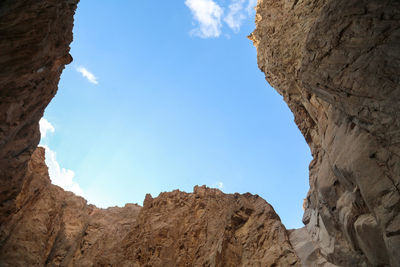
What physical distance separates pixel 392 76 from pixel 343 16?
353cm

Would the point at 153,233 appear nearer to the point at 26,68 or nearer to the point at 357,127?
the point at 26,68

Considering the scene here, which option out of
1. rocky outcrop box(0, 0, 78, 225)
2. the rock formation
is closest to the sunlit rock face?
the rock formation

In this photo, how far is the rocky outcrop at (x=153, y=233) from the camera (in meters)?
19.0

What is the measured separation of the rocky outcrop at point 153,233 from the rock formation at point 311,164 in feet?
0.35

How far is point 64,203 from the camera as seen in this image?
28.9m

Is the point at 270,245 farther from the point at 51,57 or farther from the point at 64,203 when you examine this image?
the point at 64,203

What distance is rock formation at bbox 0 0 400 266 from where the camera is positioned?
8.42m

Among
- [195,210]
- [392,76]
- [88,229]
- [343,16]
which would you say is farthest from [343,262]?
[88,229]

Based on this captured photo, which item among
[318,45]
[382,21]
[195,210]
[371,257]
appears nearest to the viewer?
[382,21]

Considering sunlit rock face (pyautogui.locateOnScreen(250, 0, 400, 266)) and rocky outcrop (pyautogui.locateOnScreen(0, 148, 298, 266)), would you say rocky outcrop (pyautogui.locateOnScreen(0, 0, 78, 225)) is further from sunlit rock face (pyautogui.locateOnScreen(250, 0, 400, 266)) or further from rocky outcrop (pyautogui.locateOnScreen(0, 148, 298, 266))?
sunlit rock face (pyautogui.locateOnScreen(250, 0, 400, 266))

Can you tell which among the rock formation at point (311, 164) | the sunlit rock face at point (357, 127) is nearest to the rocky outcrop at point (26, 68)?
the rock formation at point (311, 164)

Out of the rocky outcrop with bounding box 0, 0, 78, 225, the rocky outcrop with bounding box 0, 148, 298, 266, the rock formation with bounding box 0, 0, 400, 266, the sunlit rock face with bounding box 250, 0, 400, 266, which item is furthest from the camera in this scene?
the rocky outcrop with bounding box 0, 148, 298, 266

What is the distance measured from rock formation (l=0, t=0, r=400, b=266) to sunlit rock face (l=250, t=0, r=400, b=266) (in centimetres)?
4

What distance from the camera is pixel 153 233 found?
22906 millimetres
